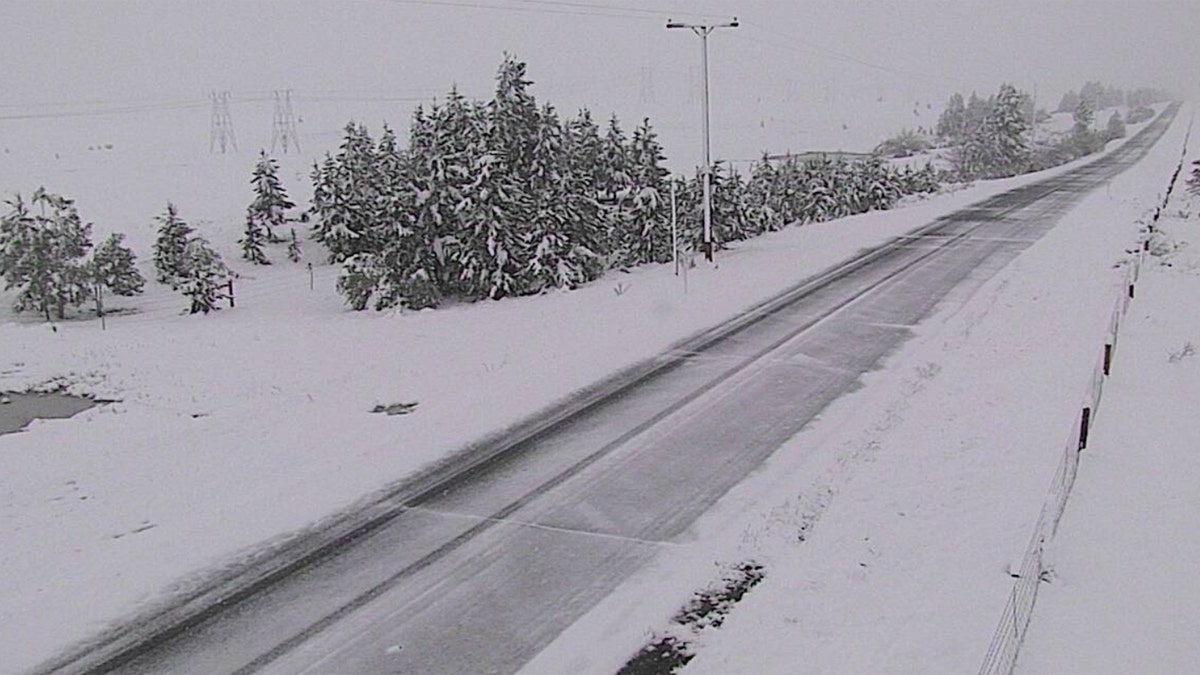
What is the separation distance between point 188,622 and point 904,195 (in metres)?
53.2

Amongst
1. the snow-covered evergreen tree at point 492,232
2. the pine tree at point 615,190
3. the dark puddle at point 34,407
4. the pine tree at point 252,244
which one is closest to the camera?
the dark puddle at point 34,407

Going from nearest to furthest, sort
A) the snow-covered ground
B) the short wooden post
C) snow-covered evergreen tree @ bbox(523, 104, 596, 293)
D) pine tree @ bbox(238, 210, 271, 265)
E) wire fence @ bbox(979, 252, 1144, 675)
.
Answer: wire fence @ bbox(979, 252, 1144, 675) → the snow-covered ground → the short wooden post → snow-covered evergreen tree @ bbox(523, 104, 596, 293) → pine tree @ bbox(238, 210, 271, 265)

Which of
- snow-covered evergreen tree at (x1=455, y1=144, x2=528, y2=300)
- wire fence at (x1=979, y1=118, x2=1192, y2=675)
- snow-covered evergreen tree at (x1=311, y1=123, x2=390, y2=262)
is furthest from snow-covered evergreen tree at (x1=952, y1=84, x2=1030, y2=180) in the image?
wire fence at (x1=979, y1=118, x2=1192, y2=675)

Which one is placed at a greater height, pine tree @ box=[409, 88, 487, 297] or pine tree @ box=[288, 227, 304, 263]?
pine tree @ box=[409, 88, 487, 297]

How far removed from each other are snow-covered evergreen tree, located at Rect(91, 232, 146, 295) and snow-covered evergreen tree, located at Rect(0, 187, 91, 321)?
56cm

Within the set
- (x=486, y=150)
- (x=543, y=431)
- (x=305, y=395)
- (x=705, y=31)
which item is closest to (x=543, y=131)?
(x=486, y=150)

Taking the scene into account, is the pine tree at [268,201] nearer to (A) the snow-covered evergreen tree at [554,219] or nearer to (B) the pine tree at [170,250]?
(B) the pine tree at [170,250]

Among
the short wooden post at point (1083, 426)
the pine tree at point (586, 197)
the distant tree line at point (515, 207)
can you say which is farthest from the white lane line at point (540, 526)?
the pine tree at point (586, 197)

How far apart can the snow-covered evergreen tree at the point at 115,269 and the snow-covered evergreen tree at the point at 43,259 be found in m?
0.56

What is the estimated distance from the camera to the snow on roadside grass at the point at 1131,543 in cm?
631

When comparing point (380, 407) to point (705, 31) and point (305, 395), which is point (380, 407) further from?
point (705, 31)

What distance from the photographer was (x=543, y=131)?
29188 mm

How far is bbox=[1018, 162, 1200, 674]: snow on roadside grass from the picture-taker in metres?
6.31

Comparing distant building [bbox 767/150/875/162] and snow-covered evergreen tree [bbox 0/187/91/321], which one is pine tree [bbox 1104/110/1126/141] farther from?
snow-covered evergreen tree [bbox 0/187/91/321]
